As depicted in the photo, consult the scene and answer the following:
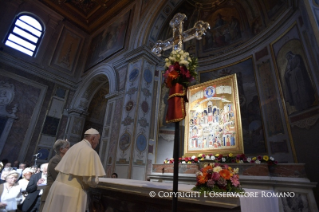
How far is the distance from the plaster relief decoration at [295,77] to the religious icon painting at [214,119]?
4.58 feet

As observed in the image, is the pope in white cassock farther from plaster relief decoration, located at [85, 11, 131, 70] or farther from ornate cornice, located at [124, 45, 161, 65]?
plaster relief decoration, located at [85, 11, 131, 70]

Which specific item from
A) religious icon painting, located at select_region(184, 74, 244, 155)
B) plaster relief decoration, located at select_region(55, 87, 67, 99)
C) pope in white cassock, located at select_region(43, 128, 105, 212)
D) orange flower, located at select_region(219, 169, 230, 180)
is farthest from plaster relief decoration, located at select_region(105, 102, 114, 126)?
orange flower, located at select_region(219, 169, 230, 180)

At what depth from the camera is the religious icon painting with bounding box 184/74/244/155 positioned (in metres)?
5.95

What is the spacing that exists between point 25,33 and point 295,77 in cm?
1321

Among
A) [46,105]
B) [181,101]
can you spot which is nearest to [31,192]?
[181,101]

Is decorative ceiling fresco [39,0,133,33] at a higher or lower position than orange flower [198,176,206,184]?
higher

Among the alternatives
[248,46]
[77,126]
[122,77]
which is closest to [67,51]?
[77,126]

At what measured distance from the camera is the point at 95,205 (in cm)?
321

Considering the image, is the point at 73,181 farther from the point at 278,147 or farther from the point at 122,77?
the point at 122,77

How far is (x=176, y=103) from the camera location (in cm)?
220

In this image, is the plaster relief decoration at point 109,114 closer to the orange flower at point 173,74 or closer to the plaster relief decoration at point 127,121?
the plaster relief decoration at point 127,121

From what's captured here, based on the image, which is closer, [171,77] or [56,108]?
[171,77]

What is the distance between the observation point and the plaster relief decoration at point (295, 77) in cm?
477

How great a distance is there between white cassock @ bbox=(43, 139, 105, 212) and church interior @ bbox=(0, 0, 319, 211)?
378cm
